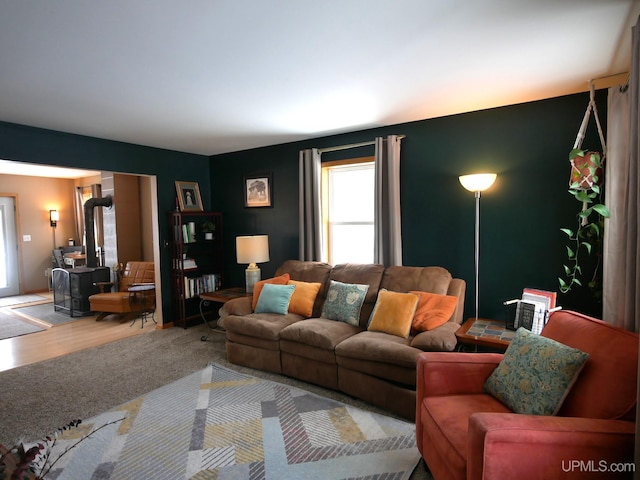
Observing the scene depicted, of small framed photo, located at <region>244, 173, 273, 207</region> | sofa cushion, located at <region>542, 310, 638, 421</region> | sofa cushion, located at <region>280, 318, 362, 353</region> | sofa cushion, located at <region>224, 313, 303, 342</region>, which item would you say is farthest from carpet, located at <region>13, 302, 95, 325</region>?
sofa cushion, located at <region>542, 310, 638, 421</region>

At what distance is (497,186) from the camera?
3266 mm

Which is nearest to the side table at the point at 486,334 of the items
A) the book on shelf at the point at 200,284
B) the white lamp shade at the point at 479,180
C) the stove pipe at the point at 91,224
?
the white lamp shade at the point at 479,180

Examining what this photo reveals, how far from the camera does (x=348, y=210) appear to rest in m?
4.34

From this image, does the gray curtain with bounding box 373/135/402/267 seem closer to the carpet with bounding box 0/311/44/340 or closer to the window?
the window

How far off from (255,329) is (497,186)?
8.66 feet

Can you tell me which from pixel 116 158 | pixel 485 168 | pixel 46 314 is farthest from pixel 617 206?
pixel 46 314

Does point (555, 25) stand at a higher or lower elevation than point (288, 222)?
higher

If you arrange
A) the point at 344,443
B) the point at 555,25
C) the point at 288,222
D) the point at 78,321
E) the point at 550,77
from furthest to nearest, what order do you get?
1. the point at 78,321
2. the point at 288,222
3. the point at 550,77
4. the point at 344,443
5. the point at 555,25

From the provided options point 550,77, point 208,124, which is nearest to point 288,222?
point 208,124

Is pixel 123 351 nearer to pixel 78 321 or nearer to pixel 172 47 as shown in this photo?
pixel 78 321

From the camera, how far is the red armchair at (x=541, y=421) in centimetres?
130

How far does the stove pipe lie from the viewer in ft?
20.9

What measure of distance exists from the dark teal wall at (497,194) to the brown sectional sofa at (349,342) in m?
0.39

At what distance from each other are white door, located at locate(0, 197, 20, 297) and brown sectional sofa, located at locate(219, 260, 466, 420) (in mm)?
6448
